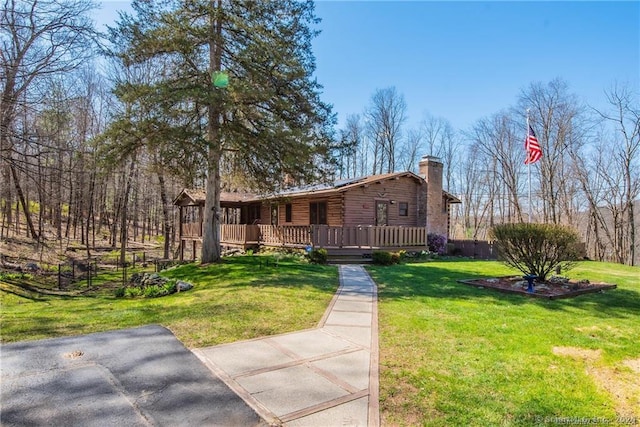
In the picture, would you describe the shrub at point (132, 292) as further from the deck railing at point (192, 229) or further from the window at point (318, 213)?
the deck railing at point (192, 229)

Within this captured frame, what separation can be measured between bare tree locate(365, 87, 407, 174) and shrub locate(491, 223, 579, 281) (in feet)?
89.0

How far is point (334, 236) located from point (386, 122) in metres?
23.7

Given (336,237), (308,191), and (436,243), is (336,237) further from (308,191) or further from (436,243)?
(436,243)

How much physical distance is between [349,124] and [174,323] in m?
35.1

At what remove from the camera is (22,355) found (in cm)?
402

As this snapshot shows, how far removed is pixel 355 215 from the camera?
17969 mm

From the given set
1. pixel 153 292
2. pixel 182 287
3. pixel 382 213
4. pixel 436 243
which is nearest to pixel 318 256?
pixel 182 287

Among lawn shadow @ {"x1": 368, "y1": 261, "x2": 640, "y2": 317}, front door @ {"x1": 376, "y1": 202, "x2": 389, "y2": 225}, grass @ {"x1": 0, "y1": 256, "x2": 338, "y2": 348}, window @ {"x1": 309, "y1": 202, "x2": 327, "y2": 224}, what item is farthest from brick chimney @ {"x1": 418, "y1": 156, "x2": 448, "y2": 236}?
grass @ {"x1": 0, "y1": 256, "x2": 338, "y2": 348}

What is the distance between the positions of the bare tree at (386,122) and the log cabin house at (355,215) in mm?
15234

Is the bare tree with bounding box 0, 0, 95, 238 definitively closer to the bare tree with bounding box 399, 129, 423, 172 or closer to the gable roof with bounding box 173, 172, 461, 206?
the gable roof with bounding box 173, 172, 461, 206

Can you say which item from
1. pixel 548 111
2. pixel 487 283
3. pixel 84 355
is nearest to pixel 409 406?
pixel 84 355

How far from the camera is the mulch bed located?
7.95 metres

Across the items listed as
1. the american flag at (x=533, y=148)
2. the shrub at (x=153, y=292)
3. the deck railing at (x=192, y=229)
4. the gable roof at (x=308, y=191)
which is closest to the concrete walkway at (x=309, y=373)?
the shrub at (x=153, y=292)

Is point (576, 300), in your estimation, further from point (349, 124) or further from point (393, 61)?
point (349, 124)
